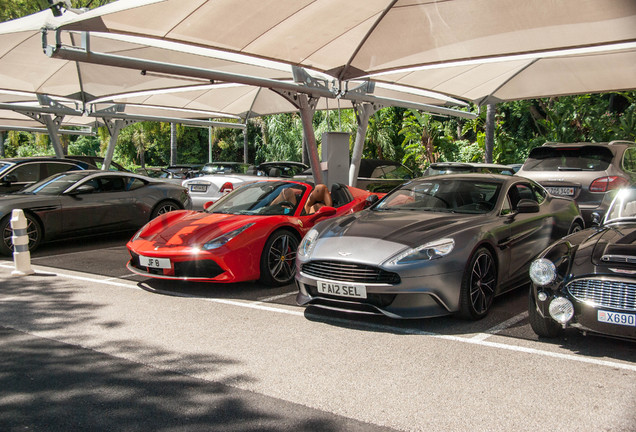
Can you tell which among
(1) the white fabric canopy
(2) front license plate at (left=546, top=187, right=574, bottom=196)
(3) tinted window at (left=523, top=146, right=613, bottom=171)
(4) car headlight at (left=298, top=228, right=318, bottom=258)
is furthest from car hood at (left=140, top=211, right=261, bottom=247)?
(3) tinted window at (left=523, top=146, right=613, bottom=171)

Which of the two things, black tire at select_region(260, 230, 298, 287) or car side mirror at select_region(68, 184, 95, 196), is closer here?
black tire at select_region(260, 230, 298, 287)

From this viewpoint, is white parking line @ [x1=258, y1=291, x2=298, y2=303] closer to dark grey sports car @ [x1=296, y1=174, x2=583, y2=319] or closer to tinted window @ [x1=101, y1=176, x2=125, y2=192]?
dark grey sports car @ [x1=296, y1=174, x2=583, y2=319]

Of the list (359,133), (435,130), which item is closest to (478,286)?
(359,133)

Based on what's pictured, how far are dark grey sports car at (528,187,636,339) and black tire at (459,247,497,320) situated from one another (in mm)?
639

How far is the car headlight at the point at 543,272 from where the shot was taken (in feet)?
15.3

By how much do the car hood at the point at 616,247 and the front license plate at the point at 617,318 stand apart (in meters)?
0.39

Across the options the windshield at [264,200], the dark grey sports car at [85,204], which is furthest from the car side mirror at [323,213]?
the dark grey sports car at [85,204]

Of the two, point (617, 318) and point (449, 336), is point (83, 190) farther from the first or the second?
point (617, 318)

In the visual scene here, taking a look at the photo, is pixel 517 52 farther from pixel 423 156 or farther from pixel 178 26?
pixel 423 156

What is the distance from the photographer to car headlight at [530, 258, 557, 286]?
466 cm

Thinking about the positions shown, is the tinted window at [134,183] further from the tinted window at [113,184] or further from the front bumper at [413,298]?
the front bumper at [413,298]

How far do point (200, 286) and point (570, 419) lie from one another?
4813 mm

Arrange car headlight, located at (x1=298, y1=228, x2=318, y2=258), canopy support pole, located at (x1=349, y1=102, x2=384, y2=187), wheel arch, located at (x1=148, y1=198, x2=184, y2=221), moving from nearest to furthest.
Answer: car headlight, located at (x1=298, y1=228, x2=318, y2=258) < wheel arch, located at (x1=148, y1=198, x2=184, y2=221) < canopy support pole, located at (x1=349, y1=102, x2=384, y2=187)

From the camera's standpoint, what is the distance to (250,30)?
9359mm
